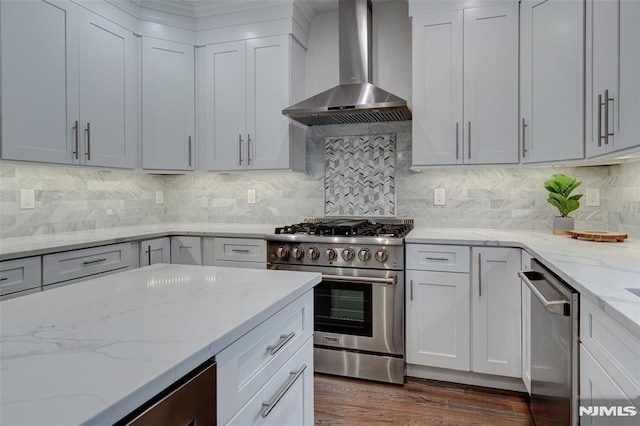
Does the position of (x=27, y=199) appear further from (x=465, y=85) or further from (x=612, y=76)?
(x=612, y=76)

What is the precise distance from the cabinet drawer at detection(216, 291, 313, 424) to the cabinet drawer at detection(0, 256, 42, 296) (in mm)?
1635

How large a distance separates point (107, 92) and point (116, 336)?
2.58m

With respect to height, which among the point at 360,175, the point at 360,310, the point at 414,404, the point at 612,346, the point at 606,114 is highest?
the point at 606,114

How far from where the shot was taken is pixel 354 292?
2.71m

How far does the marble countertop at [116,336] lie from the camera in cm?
56

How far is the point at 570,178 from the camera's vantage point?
262 centimetres

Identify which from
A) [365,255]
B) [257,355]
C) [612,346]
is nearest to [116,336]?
[257,355]

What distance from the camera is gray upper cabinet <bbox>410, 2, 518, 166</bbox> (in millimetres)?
2658

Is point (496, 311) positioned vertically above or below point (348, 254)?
below

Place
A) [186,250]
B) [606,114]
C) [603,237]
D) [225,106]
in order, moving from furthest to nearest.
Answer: [225,106]
[186,250]
[603,237]
[606,114]

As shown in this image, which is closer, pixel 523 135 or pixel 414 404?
pixel 414 404

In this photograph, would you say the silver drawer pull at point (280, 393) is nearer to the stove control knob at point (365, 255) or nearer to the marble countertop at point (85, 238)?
the stove control knob at point (365, 255)

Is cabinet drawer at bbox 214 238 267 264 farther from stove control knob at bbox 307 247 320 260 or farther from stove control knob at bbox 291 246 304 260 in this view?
stove control knob at bbox 307 247 320 260

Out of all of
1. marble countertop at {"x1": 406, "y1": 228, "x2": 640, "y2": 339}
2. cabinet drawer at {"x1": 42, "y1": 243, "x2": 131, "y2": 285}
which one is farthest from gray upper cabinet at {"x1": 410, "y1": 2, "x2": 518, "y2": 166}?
cabinet drawer at {"x1": 42, "y1": 243, "x2": 131, "y2": 285}
